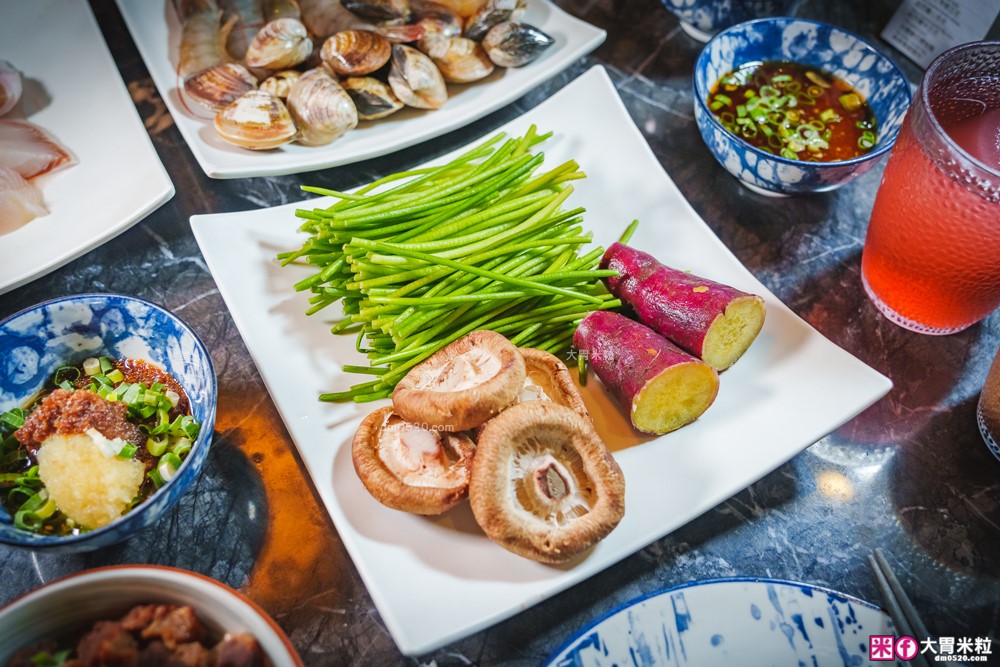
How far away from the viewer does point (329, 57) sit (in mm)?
2395

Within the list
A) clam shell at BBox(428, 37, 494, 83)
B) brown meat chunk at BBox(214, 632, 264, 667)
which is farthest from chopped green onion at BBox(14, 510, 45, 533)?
clam shell at BBox(428, 37, 494, 83)

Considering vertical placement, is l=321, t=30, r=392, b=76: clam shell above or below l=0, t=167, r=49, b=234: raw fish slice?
above

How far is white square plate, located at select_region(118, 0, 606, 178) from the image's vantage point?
2.25m

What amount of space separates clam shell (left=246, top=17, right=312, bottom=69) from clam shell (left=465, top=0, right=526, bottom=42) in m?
0.56

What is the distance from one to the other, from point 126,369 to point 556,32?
1.84 m

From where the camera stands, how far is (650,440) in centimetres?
181

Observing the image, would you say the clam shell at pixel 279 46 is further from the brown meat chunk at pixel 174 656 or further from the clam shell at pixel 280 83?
the brown meat chunk at pixel 174 656

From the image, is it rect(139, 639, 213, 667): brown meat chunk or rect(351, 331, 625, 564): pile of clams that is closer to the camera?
rect(139, 639, 213, 667): brown meat chunk

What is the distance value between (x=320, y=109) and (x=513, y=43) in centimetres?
70

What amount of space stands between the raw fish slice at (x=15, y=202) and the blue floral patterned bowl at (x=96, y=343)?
0.59 meters

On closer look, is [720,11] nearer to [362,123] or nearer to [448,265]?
[362,123]

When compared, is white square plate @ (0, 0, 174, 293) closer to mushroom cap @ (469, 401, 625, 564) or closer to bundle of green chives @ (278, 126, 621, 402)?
bundle of green chives @ (278, 126, 621, 402)

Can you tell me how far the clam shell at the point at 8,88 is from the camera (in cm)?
237

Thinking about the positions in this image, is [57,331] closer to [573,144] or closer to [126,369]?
[126,369]
